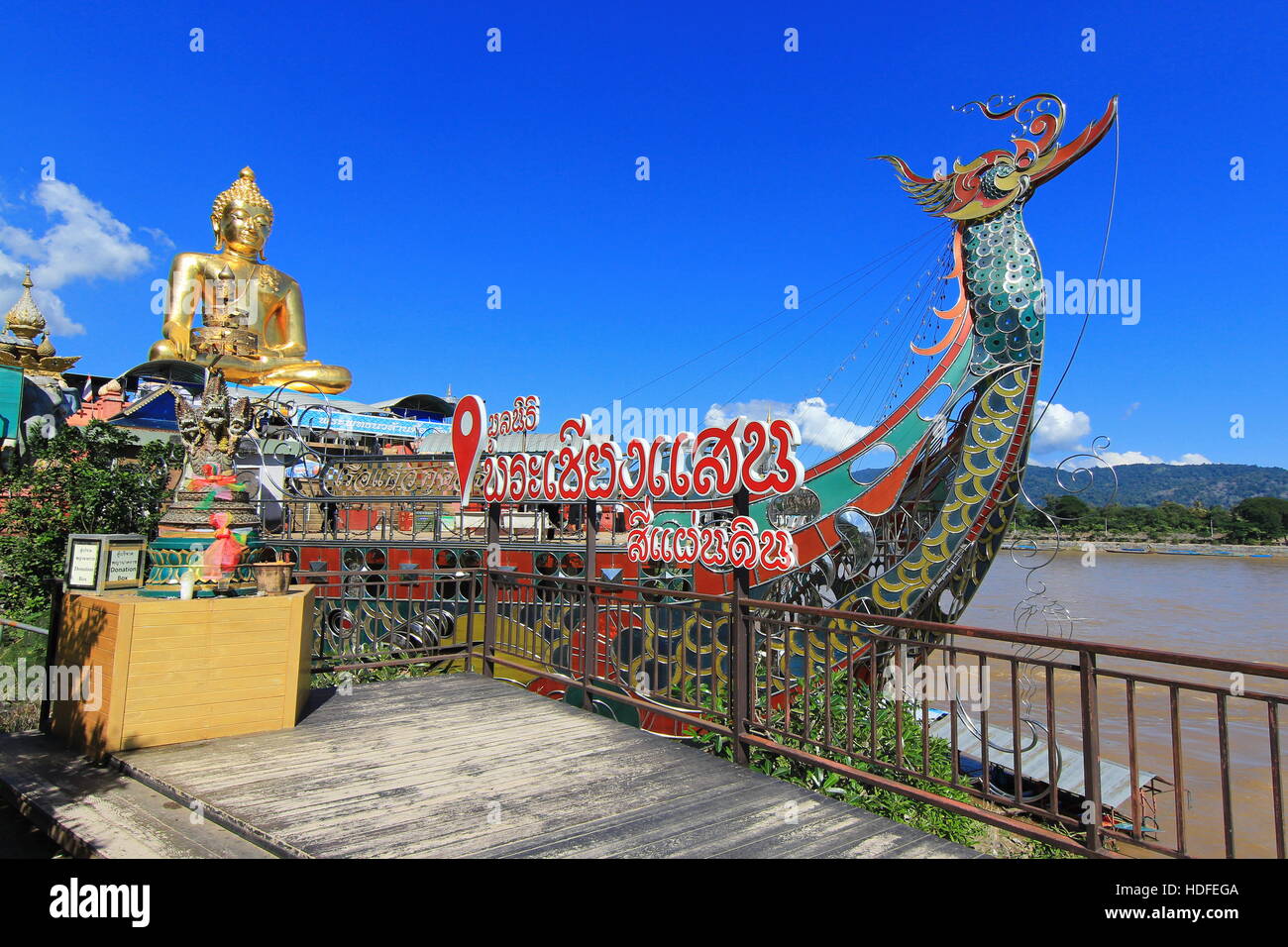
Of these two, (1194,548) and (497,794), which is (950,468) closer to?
(497,794)

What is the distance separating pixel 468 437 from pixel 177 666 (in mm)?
4133

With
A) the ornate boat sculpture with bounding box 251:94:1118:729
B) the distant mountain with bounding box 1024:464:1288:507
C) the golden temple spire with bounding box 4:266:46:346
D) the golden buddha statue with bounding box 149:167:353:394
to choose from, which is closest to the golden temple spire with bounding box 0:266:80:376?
the golden temple spire with bounding box 4:266:46:346

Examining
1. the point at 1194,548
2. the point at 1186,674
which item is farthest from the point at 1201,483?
the point at 1186,674

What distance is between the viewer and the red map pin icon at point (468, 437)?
804 centimetres

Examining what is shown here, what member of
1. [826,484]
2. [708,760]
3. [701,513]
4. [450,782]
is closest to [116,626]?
[450,782]

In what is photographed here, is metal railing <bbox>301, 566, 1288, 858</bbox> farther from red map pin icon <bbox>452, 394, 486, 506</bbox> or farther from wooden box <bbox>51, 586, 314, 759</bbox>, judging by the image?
wooden box <bbox>51, 586, 314, 759</bbox>

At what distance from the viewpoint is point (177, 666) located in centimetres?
449

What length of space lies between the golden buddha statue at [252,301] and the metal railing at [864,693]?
1421 centimetres

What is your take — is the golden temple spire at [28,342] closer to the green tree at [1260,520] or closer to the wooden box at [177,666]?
the wooden box at [177,666]

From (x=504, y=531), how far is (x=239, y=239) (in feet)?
57.2

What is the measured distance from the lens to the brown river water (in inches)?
389

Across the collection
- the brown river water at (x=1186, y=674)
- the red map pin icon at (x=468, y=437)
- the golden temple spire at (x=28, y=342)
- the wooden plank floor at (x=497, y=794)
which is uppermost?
the golden temple spire at (x=28, y=342)

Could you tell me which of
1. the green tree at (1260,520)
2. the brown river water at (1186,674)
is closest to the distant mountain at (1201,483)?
the green tree at (1260,520)
